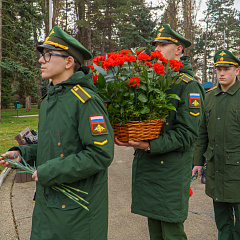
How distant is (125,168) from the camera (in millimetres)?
7262

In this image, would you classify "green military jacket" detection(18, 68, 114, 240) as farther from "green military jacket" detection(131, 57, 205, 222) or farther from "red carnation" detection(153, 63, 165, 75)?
"green military jacket" detection(131, 57, 205, 222)

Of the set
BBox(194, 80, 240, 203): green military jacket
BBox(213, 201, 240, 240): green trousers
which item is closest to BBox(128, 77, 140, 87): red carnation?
BBox(194, 80, 240, 203): green military jacket

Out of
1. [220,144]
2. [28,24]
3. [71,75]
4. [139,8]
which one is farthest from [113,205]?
[139,8]

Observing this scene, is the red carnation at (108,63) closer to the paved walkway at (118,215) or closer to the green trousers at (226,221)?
the green trousers at (226,221)

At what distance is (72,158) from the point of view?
1837 mm

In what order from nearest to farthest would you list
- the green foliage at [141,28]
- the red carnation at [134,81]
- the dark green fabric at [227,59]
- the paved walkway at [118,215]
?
the red carnation at [134,81] < the dark green fabric at [227,59] < the paved walkway at [118,215] < the green foliage at [141,28]

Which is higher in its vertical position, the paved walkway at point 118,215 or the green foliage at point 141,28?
the green foliage at point 141,28

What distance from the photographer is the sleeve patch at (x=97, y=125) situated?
1.88 meters

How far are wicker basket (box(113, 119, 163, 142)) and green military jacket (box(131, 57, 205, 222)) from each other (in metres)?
0.16

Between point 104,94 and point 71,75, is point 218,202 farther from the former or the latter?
point 71,75

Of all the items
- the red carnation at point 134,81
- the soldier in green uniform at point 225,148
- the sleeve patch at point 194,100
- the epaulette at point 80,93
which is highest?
the red carnation at point 134,81

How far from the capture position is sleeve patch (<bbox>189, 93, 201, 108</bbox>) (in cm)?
249

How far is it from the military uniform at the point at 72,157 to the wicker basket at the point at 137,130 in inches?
9.5

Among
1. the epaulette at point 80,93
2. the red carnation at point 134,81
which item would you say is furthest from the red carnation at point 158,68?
the epaulette at point 80,93
